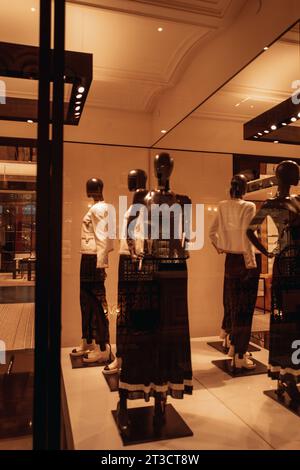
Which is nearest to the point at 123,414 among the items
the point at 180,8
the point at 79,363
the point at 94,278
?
the point at 79,363

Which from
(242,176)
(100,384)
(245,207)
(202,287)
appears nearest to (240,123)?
(242,176)

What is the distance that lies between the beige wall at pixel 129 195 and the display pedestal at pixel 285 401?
0.54 metres

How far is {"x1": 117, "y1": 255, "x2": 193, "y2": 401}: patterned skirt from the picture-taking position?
81.0 inches

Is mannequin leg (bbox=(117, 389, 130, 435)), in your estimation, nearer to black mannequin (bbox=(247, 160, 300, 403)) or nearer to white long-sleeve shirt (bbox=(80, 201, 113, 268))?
white long-sleeve shirt (bbox=(80, 201, 113, 268))

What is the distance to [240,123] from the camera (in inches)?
95.4

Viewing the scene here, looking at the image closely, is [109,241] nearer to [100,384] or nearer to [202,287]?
[202,287]

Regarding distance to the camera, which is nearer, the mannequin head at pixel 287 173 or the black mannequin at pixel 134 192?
the black mannequin at pixel 134 192

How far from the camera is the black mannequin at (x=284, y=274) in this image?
89.9 inches

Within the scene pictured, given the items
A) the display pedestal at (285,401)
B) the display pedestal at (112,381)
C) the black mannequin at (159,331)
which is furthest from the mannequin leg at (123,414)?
the display pedestal at (285,401)

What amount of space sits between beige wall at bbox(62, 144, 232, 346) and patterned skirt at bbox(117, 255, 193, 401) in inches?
8.5

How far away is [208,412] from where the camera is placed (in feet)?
7.52

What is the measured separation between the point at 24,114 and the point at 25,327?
1.02m

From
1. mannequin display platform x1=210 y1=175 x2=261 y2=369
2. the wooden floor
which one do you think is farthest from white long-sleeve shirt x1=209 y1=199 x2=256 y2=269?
the wooden floor

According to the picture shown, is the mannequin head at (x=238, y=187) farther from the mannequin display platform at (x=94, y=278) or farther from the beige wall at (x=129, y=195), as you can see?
the mannequin display platform at (x=94, y=278)
